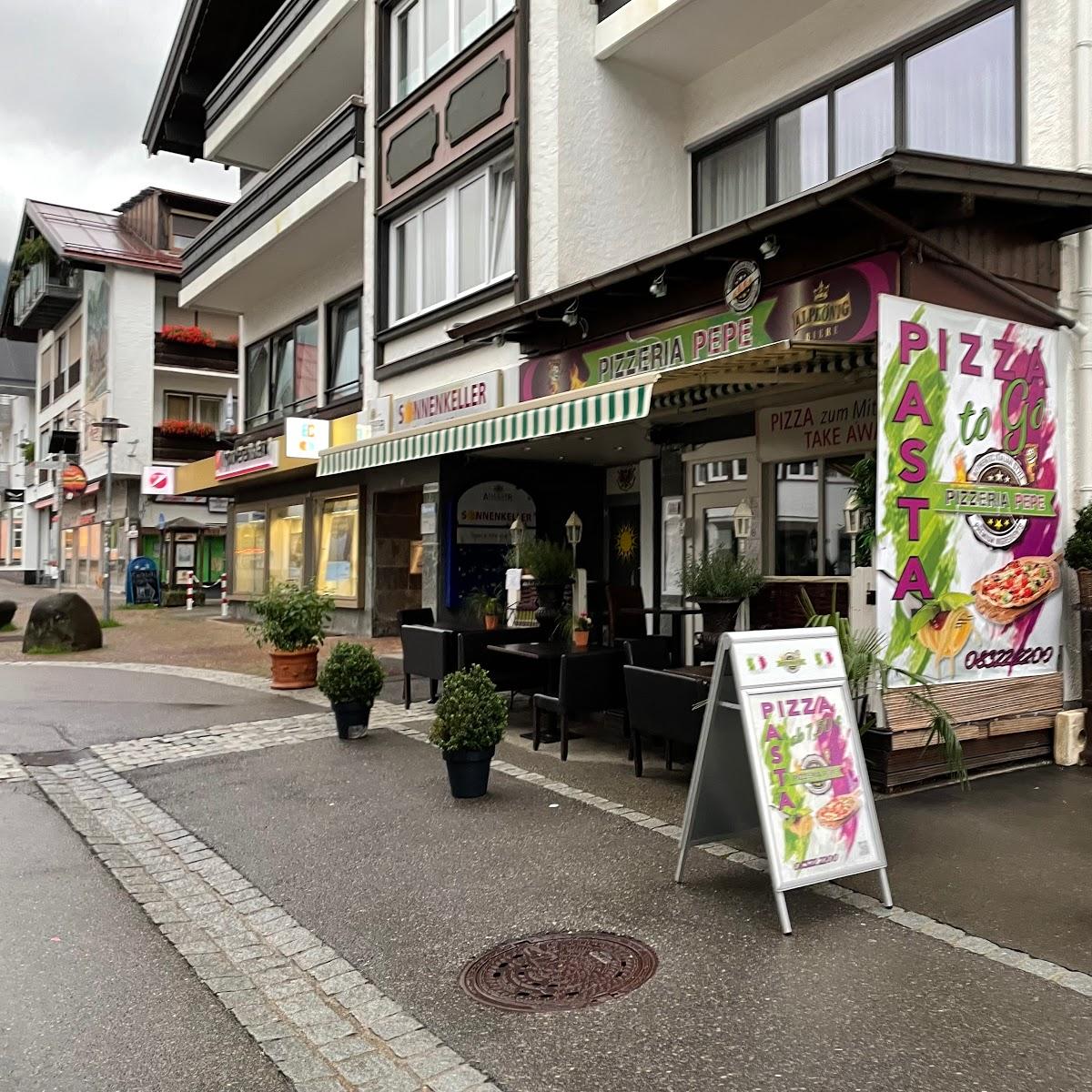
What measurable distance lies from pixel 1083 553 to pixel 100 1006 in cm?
691

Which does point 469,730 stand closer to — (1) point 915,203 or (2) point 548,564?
(1) point 915,203

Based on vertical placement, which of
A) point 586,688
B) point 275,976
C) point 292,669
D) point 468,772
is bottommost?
point 275,976

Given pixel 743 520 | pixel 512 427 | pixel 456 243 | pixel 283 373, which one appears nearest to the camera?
pixel 512 427

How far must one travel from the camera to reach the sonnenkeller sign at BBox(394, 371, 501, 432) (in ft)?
41.2

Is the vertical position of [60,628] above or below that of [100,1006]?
above

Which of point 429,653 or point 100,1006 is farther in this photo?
point 429,653

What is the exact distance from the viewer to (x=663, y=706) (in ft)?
22.7

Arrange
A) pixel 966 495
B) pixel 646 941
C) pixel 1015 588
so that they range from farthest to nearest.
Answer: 1. pixel 1015 588
2. pixel 966 495
3. pixel 646 941

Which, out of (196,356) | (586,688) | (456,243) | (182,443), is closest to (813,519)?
(586,688)

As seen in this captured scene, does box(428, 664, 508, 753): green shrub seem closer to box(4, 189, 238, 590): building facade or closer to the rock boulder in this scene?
the rock boulder

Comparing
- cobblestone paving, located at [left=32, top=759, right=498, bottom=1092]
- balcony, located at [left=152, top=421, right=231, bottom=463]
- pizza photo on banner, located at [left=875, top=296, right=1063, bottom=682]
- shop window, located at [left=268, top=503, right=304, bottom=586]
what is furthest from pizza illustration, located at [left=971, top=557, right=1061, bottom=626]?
balcony, located at [left=152, top=421, right=231, bottom=463]

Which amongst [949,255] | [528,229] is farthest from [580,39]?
[949,255]

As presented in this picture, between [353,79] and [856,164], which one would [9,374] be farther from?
[856,164]

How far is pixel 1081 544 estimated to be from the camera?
7.56 m
